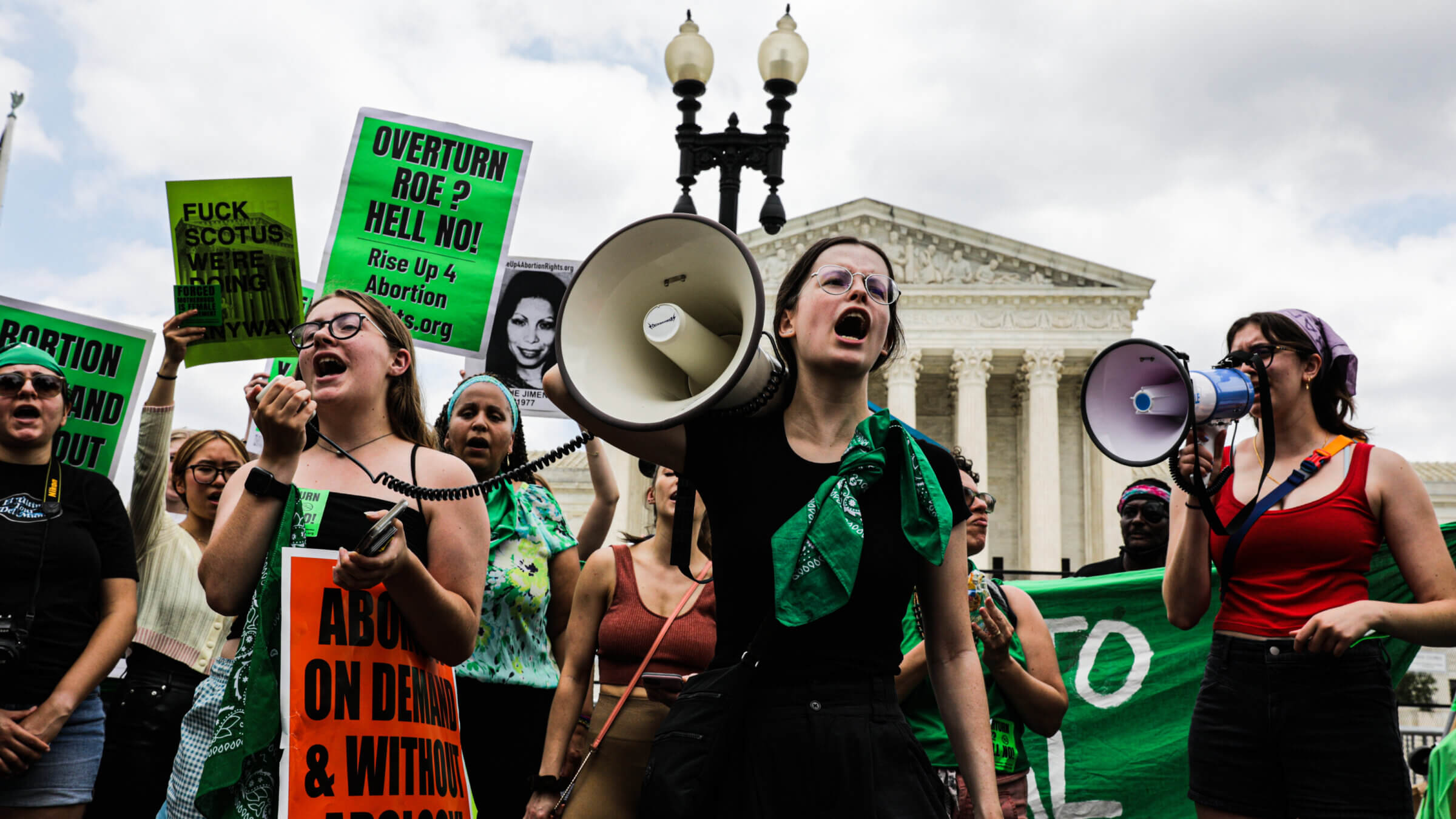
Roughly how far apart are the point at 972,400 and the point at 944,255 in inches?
214

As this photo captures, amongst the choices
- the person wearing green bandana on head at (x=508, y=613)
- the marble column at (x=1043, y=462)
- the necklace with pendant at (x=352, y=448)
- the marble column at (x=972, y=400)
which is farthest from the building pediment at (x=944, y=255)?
the necklace with pendant at (x=352, y=448)

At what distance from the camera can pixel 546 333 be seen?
5789 millimetres

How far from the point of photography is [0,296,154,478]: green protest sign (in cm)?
449

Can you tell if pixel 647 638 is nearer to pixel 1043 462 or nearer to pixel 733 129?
pixel 733 129

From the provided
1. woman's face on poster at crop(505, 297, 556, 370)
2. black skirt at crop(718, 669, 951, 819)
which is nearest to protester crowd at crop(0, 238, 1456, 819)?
black skirt at crop(718, 669, 951, 819)

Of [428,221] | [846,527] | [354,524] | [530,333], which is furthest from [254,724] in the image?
[530,333]

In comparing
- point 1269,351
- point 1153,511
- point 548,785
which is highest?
point 1269,351

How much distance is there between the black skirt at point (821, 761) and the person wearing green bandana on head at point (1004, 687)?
1476 mm

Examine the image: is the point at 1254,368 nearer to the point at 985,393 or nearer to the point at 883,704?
the point at 883,704

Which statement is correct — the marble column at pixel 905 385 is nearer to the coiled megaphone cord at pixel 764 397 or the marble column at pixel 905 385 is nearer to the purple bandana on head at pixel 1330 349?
the purple bandana on head at pixel 1330 349

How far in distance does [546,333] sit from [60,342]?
2.10 metres

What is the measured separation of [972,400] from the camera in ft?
131

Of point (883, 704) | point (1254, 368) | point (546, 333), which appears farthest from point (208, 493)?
point (1254, 368)

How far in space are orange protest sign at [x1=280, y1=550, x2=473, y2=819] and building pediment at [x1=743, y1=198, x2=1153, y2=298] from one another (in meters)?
37.8
